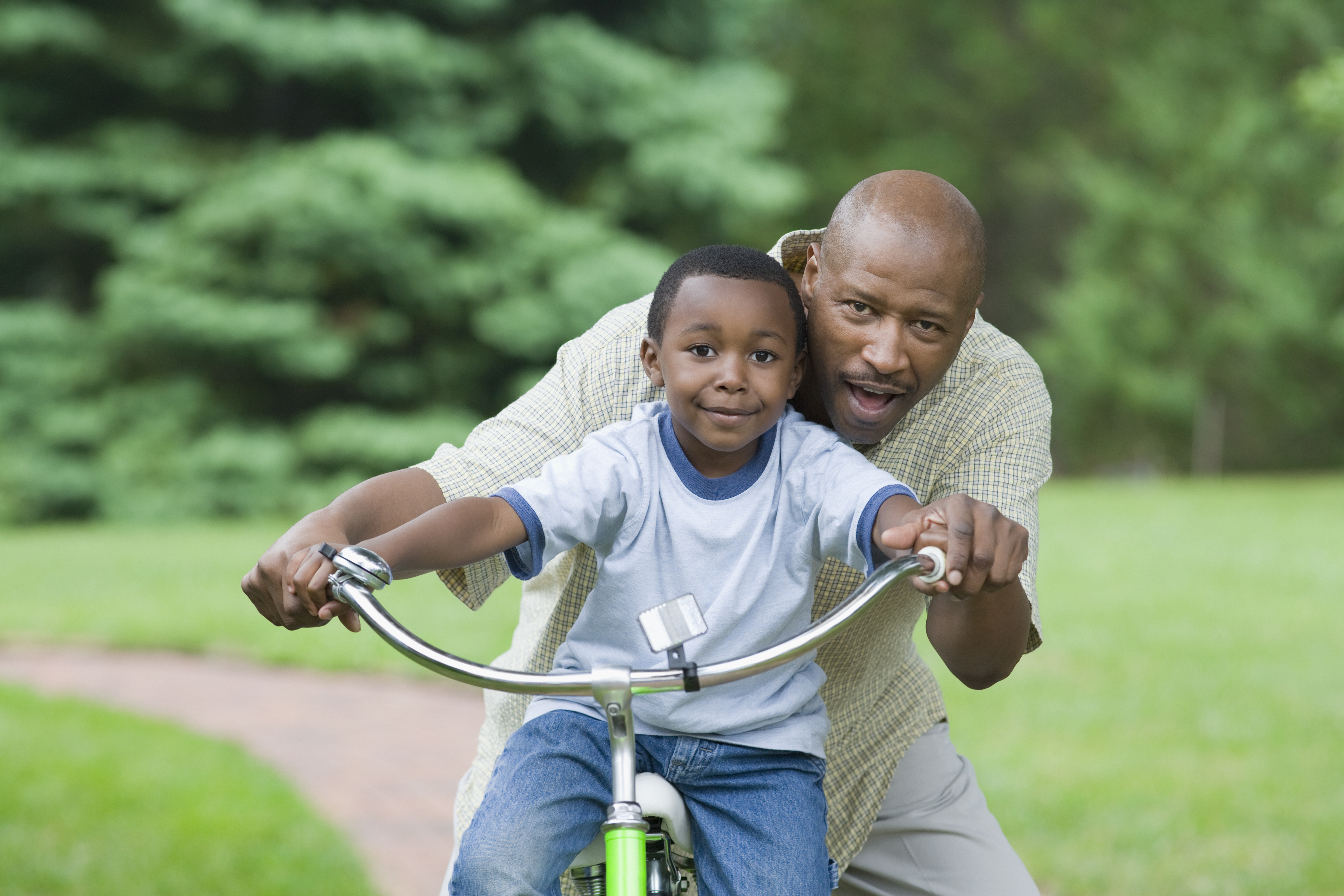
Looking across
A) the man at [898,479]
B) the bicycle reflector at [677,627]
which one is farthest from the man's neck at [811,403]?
the bicycle reflector at [677,627]

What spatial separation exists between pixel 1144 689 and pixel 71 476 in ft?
34.5

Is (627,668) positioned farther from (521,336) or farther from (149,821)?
(521,336)

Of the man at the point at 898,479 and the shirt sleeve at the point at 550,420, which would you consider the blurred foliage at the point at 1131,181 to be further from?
the shirt sleeve at the point at 550,420

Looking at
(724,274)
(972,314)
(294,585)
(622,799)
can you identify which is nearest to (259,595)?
(294,585)

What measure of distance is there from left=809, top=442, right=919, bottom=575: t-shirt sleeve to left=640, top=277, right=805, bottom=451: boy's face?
110 millimetres

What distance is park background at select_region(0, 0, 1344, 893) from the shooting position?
5.83m

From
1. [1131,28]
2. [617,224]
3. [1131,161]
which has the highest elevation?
[1131,28]

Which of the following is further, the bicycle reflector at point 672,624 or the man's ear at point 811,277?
the man's ear at point 811,277

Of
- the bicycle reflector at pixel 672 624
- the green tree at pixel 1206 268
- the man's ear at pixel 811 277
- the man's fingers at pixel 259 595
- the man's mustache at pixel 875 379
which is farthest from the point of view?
the green tree at pixel 1206 268

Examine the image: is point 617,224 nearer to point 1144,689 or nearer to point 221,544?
point 221,544

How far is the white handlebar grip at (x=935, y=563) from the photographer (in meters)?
1.72

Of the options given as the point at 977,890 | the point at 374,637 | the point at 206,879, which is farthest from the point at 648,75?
the point at 977,890

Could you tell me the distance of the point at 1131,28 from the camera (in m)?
26.1

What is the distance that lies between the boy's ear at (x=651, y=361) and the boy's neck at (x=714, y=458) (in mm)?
125
